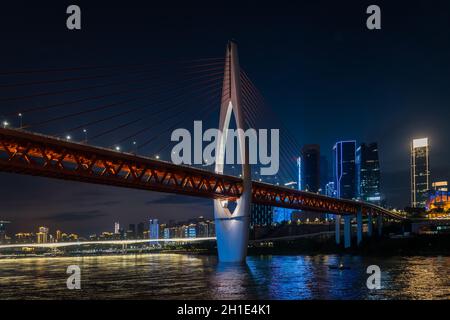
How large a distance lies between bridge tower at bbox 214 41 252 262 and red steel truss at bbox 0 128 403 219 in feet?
5.22

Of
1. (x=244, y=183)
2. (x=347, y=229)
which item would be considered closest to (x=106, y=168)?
(x=244, y=183)

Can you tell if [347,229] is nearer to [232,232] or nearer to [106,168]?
[232,232]

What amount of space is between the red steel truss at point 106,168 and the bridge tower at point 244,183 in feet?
5.22

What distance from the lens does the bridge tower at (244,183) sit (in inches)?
2579

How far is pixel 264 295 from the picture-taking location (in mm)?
38844

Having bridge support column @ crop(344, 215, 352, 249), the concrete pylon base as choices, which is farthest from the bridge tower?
bridge support column @ crop(344, 215, 352, 249)

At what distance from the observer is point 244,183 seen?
66.7 meters

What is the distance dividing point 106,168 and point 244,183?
18.5 meters

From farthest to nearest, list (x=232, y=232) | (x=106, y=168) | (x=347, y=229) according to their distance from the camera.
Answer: (x=347, y=229)
(x=232, y=232)
(x=106, y=168)

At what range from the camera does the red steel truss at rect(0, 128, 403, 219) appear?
46156 mm

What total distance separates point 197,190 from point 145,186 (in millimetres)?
8056

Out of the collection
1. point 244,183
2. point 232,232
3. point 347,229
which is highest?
point 244,183

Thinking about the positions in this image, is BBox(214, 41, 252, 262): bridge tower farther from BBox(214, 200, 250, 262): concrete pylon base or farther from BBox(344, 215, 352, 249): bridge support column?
BBox(344, 215, 352, 249): bridge support column
